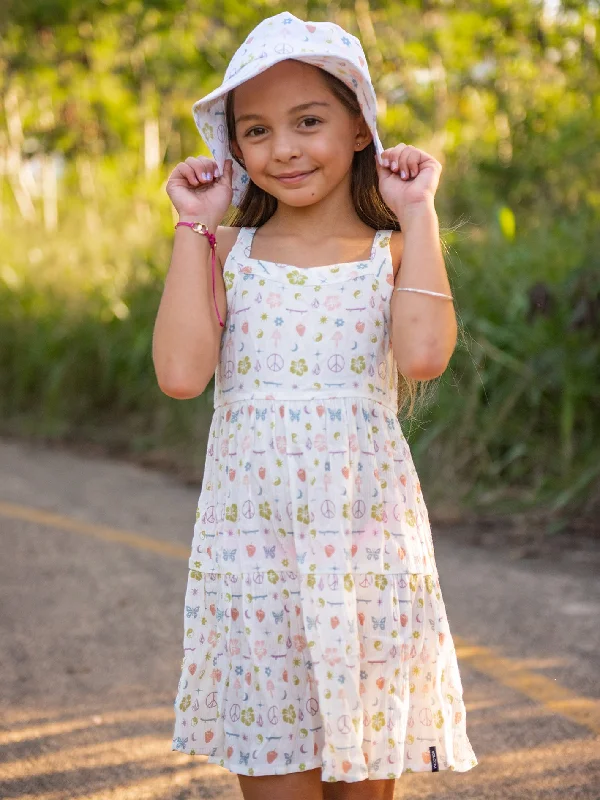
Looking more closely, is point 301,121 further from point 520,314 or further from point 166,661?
point 520,314

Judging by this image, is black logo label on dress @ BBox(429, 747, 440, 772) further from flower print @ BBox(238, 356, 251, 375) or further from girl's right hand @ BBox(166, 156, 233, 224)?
girl's right hand @ BBox(166, 156, 233, 224)

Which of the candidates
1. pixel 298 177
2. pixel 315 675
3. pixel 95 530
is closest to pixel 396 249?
pixel 298 177

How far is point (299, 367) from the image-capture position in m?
2.36

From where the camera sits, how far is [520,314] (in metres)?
6.23

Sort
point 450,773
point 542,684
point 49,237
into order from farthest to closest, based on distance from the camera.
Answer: point 49,237, point 542,684, point 450,773

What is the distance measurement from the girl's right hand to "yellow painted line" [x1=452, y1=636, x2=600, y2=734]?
1.73 meters

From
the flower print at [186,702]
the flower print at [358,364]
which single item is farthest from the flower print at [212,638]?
the flower print at [358,364]

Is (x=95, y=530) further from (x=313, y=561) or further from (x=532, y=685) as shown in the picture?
(x=313, y=561)

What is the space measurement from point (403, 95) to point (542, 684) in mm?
6841

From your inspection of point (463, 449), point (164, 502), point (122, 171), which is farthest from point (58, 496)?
point (122, 171)

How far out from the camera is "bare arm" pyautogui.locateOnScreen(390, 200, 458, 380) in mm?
2305

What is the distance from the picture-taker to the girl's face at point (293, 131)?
2352mm

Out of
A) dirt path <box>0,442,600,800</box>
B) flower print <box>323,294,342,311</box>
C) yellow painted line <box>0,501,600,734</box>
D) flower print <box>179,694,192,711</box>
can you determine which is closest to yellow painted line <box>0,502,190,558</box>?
dirt path <box>0,442,600,800</box>

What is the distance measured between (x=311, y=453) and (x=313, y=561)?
198 mm
